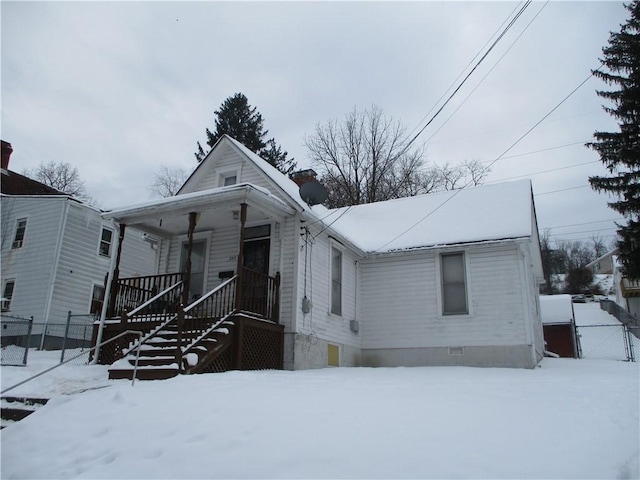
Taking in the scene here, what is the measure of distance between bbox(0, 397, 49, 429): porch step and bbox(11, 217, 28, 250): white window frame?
52.8 ft

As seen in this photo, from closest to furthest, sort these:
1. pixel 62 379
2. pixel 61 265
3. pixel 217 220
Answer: pixel 62 379
pixel 217 220
pixel 61 265

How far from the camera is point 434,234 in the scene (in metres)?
13.9

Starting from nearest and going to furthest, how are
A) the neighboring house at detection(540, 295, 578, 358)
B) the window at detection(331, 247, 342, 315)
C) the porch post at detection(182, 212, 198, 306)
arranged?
1. the porch post at detection(182, 212, 198, 306)
2. the window at detection(331, 247, 342, 315)
3. the neighboring house at detection(540, 295, 578, 358)

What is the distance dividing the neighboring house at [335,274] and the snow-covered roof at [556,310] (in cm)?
1283

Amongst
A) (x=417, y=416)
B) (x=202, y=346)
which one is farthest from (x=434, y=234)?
(x=417, y=416)

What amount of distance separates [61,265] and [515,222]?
17.0m

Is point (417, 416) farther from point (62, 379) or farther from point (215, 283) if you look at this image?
point (215, 283)

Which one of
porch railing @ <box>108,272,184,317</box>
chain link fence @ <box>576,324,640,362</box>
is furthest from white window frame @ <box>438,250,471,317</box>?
chain link fence @ <box>576,324,640,362</box>

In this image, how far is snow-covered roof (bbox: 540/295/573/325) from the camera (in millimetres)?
25277

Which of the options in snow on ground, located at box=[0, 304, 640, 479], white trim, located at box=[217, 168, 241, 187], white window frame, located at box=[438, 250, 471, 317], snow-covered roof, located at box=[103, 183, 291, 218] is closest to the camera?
snow on ground, located at box=[0, 304, 640, 479]

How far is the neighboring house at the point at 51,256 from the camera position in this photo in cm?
1947

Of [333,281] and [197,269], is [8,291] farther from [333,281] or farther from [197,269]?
[333,281]

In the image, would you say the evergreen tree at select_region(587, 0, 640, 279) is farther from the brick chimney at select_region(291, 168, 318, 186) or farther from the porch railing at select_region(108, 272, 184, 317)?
the porch railing at select_region(108, 272, 184, 317)

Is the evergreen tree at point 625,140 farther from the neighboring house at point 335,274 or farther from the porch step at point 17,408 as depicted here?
the porch step at point 17,408
